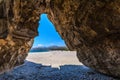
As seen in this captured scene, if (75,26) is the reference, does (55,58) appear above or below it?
below

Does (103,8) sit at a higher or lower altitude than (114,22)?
higher

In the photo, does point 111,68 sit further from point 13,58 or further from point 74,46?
point 13,58

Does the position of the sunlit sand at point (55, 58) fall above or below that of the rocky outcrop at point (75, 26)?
below

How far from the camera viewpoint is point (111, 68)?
6.05 meters

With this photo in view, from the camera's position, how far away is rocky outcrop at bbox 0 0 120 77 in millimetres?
4430

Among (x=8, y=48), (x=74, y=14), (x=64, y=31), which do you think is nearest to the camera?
(x=74, y=14)

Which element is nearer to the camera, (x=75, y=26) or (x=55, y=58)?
(x=75, y=26)

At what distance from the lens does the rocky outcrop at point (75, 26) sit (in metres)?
4.43

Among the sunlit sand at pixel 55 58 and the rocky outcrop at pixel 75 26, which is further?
the sunlit sand at pixel 55 58

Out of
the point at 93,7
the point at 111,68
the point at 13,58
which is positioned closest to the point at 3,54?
the point at 13,58

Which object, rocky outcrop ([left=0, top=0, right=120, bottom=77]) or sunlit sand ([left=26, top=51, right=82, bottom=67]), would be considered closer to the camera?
rocky outcrop ([left=0, top=0, right=120, bottom=77])

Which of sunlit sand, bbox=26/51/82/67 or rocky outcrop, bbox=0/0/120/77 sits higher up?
rocky outcrop, bbox=0/0/120/77

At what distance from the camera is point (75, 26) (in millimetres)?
5105

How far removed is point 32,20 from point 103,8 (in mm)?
1885
